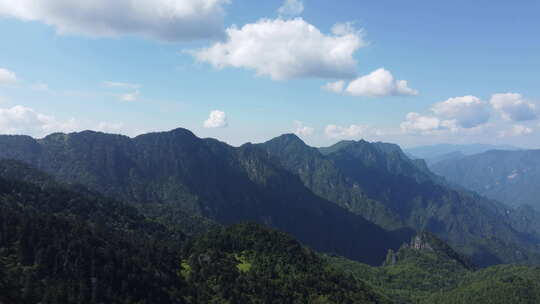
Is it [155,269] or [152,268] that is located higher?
[152,268]

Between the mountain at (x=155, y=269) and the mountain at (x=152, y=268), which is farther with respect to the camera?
the mountain at (x=155, y=269)

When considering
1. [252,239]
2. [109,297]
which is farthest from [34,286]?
[252,239]

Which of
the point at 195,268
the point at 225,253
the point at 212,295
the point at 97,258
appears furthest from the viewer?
the point at 225,253

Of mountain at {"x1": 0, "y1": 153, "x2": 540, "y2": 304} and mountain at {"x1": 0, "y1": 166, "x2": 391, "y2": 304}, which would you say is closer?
mountain at {"x1": 0, "y1": 166, "x2": 391, "y2": 304}

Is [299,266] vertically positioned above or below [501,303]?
above

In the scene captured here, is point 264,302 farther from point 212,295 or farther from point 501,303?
point 501,303

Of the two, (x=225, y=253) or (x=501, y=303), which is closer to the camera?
(x=225, y=253)

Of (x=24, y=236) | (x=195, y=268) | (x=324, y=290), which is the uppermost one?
(x=24, y=236)

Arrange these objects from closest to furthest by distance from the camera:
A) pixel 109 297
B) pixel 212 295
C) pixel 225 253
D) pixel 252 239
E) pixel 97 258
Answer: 1. pixel 109 297
2. pixel 97 258
3. pixel 212 295
4. pixel 225 253
5. pixel 252 239

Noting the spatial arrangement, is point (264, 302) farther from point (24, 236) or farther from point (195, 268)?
point (24, 236)

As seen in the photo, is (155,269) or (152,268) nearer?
(155,269)
